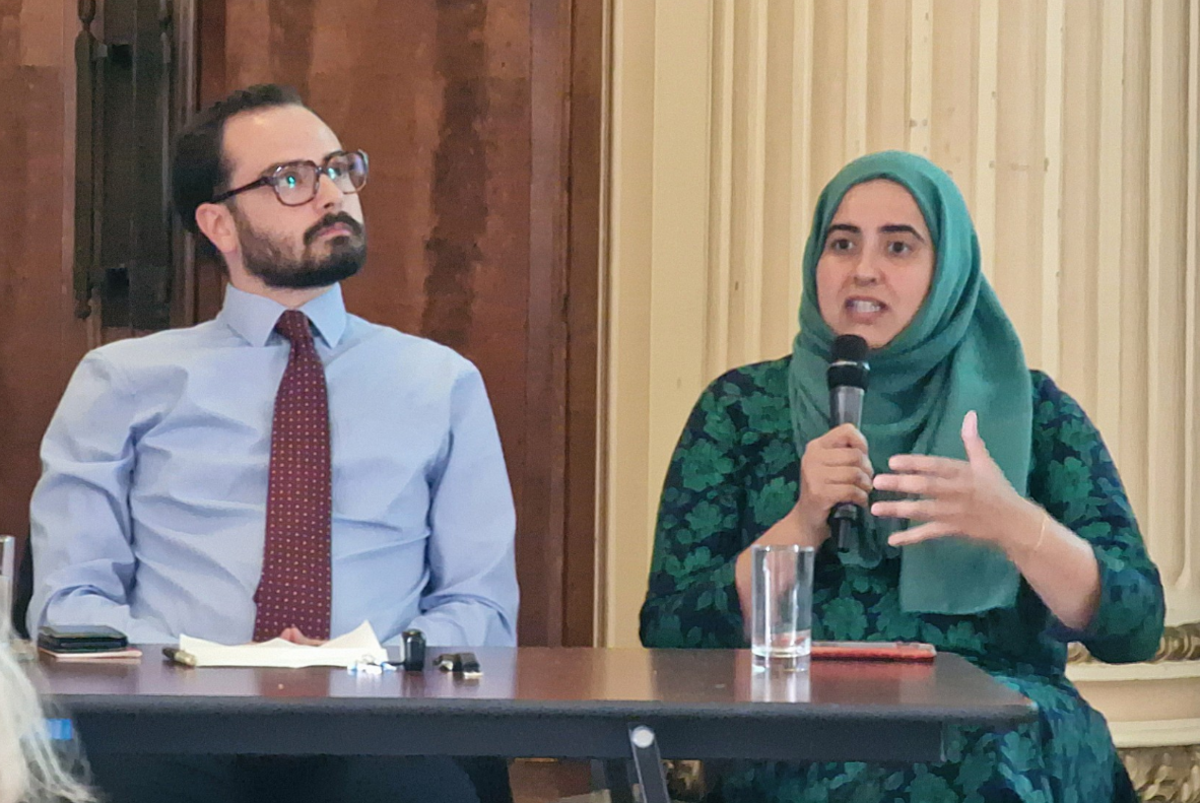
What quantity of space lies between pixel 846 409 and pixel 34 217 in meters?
1.68

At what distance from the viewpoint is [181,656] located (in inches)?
58.2

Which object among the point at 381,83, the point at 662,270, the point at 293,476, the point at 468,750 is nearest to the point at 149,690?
the point at 468,750

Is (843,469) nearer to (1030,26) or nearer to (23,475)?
(1030,26)

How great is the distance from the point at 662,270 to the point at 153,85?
96cm

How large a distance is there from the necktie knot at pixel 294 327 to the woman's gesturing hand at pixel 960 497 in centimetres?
85

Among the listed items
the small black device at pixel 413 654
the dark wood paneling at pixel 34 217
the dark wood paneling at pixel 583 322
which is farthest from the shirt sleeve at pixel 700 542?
the dark wood paneling at pixel 34 217

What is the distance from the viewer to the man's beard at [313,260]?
2.19 m

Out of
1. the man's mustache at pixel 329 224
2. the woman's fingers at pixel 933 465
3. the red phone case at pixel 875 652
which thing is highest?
the man's mustache at pixel 329 224

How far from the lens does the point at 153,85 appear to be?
9.41 ft

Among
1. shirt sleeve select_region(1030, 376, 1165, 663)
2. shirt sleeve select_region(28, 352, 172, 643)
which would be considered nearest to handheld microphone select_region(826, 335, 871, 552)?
shirt sleeve select_region(1030, 376, 1165, 663)

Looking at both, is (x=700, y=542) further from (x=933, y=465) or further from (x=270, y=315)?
(x=270, y=315)

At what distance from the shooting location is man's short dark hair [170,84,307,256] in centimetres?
228

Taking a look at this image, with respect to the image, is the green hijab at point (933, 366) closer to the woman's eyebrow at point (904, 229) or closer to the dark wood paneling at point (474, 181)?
the woman's eyebrow at point (904, 229)

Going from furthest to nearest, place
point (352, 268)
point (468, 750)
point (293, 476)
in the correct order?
point (352, 268)
point (293, 476)
point (468, 750)
